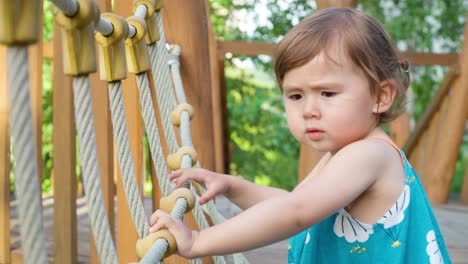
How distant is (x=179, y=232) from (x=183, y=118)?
680mm

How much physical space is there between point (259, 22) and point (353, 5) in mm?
3362

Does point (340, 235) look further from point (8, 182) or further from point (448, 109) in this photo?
point (448, 109)

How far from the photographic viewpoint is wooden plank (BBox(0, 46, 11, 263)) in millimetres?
1625

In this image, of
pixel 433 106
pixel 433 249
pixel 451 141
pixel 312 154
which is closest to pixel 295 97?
pixel 433 249

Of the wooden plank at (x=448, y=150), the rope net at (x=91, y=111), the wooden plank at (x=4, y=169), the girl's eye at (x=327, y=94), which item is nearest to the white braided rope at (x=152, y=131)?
the rope net at (x=91, y=111)

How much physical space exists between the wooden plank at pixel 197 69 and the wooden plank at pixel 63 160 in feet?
1.02

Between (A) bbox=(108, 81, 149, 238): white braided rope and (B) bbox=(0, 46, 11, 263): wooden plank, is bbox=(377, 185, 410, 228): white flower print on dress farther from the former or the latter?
(B) bbox=(0, 46, 11, 263): wooden plank

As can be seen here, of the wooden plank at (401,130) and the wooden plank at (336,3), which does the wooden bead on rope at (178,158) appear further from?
the wooden plank at (401,130)

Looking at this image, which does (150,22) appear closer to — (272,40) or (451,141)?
(451,141)

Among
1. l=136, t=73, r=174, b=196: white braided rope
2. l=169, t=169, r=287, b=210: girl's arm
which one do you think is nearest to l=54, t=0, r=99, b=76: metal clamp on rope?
l=169, t=169, r=287, b=210: girl's arm

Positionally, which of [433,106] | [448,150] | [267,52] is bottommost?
[448,150]

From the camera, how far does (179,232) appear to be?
2.85 ft

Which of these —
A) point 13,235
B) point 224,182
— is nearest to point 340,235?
point 224,182

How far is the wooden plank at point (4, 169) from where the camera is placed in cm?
162
